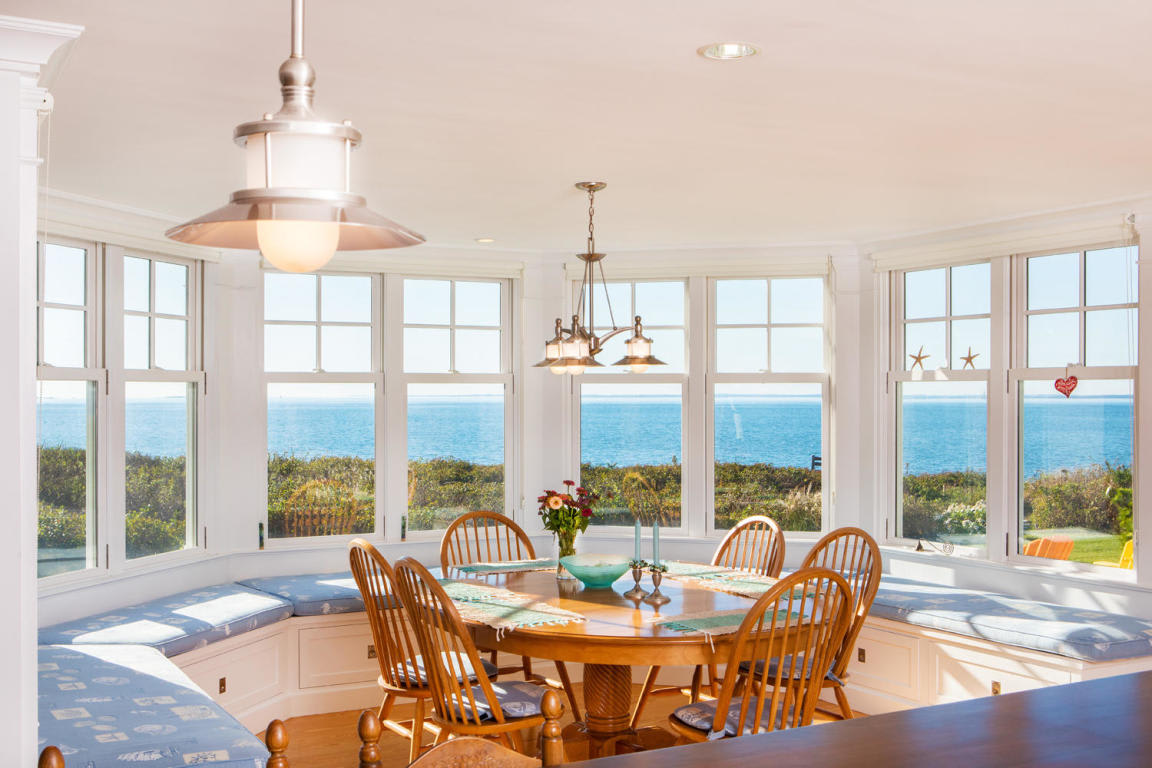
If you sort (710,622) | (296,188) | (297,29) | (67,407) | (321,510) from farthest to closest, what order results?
(321,510) → (67,407) → (710,622) → (297,29) → (296,188)

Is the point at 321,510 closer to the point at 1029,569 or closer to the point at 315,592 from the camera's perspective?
the point at 315,592

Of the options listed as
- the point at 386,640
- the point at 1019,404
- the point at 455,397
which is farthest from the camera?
the point at 455,397

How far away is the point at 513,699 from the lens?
355cm

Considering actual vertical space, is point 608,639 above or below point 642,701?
above

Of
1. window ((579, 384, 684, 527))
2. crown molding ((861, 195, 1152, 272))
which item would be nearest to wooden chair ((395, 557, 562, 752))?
window ((579, 384, 684, 527))

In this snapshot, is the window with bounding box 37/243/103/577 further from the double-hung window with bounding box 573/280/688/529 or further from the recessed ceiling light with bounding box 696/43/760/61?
the recessed ceiling light with bounding box 696/43/760/61

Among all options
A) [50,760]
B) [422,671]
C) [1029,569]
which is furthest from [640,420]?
[50,760]

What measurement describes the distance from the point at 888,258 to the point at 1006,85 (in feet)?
9.05

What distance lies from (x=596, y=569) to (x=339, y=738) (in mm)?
1515

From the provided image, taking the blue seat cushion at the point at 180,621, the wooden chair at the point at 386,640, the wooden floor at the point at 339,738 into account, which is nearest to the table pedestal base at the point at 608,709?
the wooden floor at the point at 339,738

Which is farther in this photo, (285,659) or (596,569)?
(285,659)

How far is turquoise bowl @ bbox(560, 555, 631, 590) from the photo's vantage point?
399cm

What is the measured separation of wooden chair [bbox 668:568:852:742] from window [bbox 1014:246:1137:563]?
1990 millimetres

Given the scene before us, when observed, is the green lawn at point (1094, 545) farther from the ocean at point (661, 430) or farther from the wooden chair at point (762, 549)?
the wooden chair at point (762, 549)
